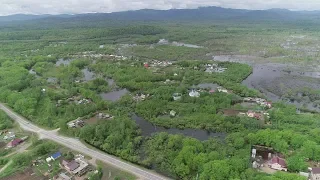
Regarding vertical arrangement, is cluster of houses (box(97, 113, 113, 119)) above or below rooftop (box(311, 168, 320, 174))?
above

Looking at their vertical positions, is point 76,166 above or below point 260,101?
below

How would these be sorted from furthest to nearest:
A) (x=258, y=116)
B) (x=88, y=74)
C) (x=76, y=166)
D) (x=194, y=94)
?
(x=88, y=74) → (x=194, y=94) → (x=258, y=116) → (x=76, y=166)

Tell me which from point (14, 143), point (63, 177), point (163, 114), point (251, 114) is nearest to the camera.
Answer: point (63, 177)

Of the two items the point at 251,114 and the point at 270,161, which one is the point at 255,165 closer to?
the point at 270,161

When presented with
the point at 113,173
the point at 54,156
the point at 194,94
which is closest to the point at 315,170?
the point at 113,173

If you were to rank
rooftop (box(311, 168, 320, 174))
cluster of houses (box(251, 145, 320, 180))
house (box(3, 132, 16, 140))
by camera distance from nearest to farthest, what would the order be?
1. rooftop (box(311, 168, 320, 174))
2. cluster of houses (box(251, 145, 320, 180))
3. house (box(3, 132, 16, 140))

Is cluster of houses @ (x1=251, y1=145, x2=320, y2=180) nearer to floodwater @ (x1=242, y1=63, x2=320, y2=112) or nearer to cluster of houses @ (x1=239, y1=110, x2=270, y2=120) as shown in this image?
cluster of houses @ (x1=239, y1=110, x2=270, y2=120)

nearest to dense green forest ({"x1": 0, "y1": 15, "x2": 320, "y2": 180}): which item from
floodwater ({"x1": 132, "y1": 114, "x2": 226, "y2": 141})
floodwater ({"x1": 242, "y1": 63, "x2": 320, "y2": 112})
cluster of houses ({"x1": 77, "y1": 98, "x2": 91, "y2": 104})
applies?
cluster of houses ({"x1": 77, "y1": 98, "x2": 91, "y2": 104})
